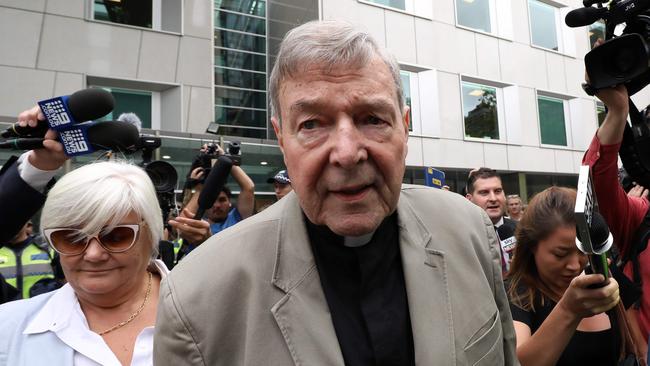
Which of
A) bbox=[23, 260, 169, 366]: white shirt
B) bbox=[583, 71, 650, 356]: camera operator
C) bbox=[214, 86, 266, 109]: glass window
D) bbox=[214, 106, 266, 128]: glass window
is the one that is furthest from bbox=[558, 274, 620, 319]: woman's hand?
bbox=[214, 86, 266, 109]: glass window

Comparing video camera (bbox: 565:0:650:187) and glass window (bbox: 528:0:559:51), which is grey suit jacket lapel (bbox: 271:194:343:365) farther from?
glass window (bbox: 528:0:559:51)

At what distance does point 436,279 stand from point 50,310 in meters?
1.48

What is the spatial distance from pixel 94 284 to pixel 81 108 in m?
0.70

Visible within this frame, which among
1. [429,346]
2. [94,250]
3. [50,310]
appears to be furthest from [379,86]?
[50,310]

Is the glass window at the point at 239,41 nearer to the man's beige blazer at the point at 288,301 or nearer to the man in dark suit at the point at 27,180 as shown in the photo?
the man in dark suit at the point at 27,180

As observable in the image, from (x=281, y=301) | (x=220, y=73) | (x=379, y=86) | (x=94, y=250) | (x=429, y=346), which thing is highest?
(x=220, y=73)

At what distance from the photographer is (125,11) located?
1198cm

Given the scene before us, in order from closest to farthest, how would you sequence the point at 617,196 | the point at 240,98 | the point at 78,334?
the point at 78,334 → the point at 617,196 → the point at 240,98

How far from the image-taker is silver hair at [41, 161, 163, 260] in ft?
6.72

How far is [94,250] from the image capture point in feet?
6.69

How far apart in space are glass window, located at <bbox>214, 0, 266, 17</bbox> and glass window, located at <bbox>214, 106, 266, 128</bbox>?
305 cm

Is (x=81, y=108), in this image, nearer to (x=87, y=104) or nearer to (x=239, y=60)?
(x=87, y=104)

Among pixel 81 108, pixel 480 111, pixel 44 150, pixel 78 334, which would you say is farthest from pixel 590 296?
pixel 480 111

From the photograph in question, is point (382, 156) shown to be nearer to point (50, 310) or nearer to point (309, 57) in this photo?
point (309, 57)
